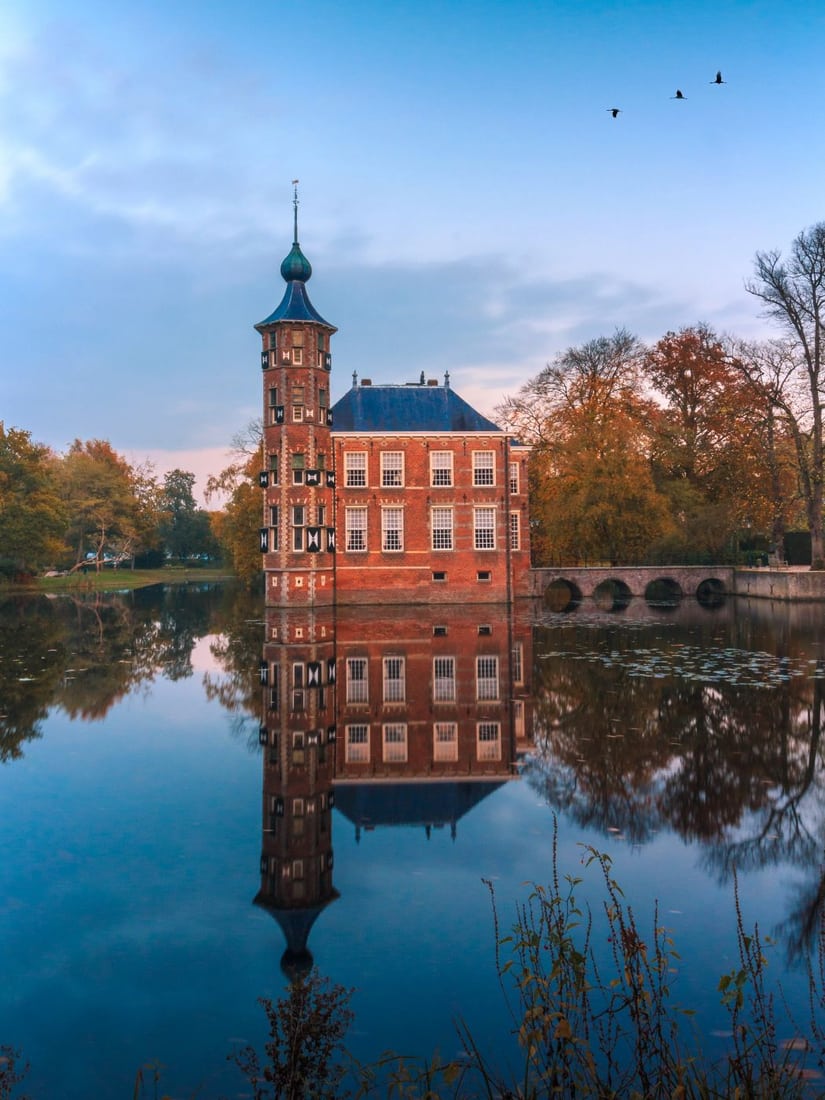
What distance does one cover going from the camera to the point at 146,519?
241 ft

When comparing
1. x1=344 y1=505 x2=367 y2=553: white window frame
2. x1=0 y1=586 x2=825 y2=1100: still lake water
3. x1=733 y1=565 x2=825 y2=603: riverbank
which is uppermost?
x1=344 y1=505 x2=367 y2=553: white window frame

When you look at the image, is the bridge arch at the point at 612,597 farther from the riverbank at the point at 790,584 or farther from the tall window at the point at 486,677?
the tall window at the point at 486,677

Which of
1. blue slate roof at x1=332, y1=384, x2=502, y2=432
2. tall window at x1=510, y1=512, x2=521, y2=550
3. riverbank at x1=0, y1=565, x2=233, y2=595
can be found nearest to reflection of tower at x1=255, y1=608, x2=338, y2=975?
blue slate roof at x1=332, y1=384, x2=502, y2=432

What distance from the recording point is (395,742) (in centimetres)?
1241

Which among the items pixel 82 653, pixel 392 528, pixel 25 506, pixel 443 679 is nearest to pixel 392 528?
pixel 392 528

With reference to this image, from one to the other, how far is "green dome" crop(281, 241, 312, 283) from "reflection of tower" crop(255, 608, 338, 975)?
2096cm

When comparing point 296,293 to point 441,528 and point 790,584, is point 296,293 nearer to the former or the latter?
point 441,528

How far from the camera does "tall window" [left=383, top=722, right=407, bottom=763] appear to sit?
38.0 ft

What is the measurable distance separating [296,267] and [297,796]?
30.2 meters

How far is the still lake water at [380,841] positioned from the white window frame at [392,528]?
61.5ft

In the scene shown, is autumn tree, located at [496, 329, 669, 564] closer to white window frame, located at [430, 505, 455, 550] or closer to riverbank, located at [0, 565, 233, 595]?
white window frame, located at [430, 505, 455, 550]

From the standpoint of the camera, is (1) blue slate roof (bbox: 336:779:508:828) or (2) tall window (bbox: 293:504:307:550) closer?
(1) blue slate roof (bbox: 336:779:508:828)

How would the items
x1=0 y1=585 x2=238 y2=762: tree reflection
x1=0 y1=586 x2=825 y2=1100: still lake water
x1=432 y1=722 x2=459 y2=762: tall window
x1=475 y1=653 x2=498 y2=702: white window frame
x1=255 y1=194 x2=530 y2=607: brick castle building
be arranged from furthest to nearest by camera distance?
x1=255 y1=194 x2=530 y2=607: brick castle building < x1=475 y1=653 x2=498 y2=702: white window frame < x1=0 y1=585 x2=238 y2=762: tree reflection < x1=432 y1=722 x2=459 y2=762: tall window < x1=0 y1=586 x2=825 y2=1100: still lake water

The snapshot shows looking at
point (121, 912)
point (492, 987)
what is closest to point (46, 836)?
point (121, 912)
